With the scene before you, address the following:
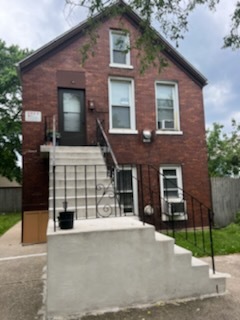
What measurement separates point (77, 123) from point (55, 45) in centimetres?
263

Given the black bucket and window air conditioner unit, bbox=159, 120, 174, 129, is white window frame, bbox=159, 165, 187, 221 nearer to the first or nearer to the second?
window air conditioner unit, bbox=159, 120, 174, 129

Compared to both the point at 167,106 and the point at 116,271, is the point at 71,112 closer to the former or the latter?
the point at 167,106

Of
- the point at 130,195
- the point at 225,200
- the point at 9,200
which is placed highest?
the point at 130,195

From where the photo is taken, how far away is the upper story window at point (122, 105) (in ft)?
31.1

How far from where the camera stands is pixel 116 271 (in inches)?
145

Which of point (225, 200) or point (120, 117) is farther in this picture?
point (225, 200)

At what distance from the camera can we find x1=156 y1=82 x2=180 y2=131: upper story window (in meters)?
9.87

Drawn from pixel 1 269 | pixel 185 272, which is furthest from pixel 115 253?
pixel 1 269

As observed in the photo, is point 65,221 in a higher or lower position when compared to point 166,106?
lower

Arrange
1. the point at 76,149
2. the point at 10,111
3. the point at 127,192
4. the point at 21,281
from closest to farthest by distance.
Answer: the point at 21,281, the point at 76,149, the point at 127,192, the point at 10,111

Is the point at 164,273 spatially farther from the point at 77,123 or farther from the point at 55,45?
the point at 55,45

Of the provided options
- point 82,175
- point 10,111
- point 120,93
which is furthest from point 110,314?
point 10,111

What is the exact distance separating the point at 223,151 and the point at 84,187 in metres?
14.4

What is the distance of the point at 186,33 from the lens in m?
5.34
